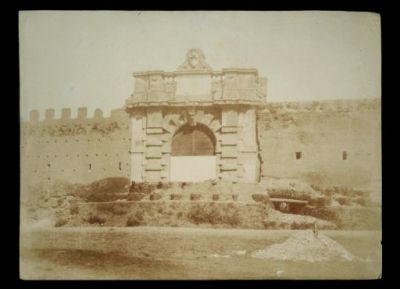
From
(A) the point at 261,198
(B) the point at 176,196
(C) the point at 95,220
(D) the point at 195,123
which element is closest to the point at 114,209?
(C) the point at 95,220

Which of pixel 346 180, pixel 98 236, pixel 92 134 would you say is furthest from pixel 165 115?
pixel 346 180

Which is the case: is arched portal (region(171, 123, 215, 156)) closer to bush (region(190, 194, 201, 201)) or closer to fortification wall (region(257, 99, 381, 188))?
bush (region(190, 194, 201, 201))

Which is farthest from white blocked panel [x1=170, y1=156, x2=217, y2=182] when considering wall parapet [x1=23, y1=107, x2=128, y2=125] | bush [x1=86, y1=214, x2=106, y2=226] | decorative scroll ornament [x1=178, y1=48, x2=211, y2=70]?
decorative scroll ornament [x1=178, y1=48, x2=211, y2=70]

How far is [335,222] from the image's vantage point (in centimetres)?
1276

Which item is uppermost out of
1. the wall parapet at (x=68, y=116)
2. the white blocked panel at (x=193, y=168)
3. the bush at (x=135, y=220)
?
the wall parapet at (x=68, y=116)

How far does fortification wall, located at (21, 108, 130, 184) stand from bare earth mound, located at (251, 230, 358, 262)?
10.1 feet

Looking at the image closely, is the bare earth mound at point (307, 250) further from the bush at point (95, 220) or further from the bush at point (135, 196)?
the bush at point (95, 220)

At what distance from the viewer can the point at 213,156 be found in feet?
42.9

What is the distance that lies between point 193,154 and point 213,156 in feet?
1.27

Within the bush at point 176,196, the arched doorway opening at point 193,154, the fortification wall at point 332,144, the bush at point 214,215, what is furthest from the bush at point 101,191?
the fortification wall at point 332,144

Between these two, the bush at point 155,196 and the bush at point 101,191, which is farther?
the bush at point 155,196

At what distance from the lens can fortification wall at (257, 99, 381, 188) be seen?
1269 cm

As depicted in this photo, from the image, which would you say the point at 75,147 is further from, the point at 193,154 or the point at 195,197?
the point at 195,197

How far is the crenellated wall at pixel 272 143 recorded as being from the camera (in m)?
12.7
